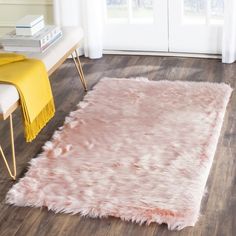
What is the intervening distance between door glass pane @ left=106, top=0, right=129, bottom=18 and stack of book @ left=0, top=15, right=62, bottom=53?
3.24 feet

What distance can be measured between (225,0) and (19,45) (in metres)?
1.46

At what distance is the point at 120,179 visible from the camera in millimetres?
2604

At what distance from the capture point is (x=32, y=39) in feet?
10.2

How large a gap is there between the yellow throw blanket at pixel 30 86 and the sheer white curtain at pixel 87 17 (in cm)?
120

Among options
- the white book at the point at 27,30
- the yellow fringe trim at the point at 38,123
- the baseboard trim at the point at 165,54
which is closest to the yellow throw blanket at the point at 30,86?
the yellow fringe trim at the point at 38,123

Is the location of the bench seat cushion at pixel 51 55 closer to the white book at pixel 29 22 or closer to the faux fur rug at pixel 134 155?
the white book at pixel 29 22

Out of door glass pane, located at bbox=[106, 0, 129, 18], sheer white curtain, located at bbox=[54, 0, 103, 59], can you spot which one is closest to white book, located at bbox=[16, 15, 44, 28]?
sheer white curtain, located at bbox=[54, 0, 103, 59]

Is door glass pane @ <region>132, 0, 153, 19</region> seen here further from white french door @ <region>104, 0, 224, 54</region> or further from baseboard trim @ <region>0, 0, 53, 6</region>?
baseboard trim @ <region>0, 0, 53, 6</region>

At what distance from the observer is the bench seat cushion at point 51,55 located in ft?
8.50

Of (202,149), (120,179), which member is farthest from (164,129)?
(120,179)

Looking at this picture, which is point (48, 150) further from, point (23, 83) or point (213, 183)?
point (213, 183)

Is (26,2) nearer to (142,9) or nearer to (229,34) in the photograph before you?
(142,9)

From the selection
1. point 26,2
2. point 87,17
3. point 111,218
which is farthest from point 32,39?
point 26,2

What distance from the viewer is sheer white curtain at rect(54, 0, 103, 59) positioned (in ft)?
13.4
